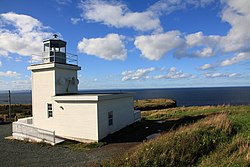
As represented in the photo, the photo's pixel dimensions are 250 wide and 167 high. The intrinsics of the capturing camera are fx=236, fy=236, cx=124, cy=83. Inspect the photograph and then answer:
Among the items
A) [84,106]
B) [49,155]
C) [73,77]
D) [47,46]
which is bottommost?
[49,155]

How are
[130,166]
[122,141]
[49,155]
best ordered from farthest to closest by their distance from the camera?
1. [122,141]
2. [49,155]
3. [130,166]

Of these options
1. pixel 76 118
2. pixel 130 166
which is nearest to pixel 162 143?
pixel 130 166

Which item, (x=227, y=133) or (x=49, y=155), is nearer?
(x=227, y=133)

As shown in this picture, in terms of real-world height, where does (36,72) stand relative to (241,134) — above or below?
above

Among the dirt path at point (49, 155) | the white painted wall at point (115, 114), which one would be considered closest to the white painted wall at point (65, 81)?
the white painted wall at point (115, 114)

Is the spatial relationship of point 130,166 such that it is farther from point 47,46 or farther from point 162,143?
point 47,46

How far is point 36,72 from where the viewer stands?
17.9 meters

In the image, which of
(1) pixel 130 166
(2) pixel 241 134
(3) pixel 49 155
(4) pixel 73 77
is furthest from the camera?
(4) pixel 73 77

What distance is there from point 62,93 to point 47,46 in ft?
12.6

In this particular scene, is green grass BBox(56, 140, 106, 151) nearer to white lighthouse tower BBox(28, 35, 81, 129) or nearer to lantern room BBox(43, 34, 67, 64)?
white lighthouse tower BBox(28, 35, 81, 129)

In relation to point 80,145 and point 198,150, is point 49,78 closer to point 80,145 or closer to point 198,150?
point 80,145

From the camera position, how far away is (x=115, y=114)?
1686 cm

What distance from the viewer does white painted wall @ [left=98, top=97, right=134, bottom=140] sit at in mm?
14953

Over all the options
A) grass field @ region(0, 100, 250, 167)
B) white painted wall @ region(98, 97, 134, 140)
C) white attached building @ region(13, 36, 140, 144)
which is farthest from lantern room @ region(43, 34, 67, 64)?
grass field @ region(0, 100, 250, 167)
